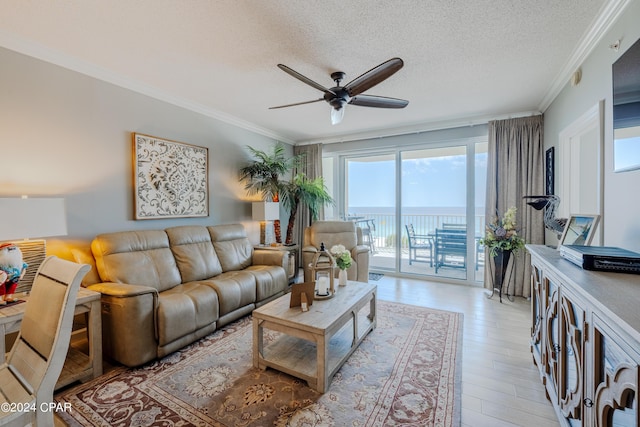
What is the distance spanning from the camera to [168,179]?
319cm

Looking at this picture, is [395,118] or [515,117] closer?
[515,117]

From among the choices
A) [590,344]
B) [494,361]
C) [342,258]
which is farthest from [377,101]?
[494,361]

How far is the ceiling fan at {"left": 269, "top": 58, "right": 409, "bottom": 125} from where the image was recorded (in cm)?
194

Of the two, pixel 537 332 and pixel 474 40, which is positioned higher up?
pixel 474 40

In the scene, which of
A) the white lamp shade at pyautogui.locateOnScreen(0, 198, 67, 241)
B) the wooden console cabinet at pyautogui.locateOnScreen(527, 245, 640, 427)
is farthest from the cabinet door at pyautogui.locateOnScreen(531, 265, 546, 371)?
the white lamp shade at pyautogui.locateOnScreen(0, 198, 67, 241)

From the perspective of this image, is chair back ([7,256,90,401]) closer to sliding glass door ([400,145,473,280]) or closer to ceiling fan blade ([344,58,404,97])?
ceiling fan blade ([344,58,404,97])

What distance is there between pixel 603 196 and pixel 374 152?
3394 millimetres

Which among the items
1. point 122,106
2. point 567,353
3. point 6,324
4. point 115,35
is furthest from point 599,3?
point 6,324

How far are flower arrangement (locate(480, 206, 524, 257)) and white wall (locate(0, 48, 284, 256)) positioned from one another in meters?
4.03

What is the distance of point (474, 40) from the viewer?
2.10 m

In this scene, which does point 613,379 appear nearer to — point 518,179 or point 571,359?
point 571,359

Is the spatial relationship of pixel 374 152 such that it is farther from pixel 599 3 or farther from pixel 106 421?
pixel 106 421

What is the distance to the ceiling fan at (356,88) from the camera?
194 centimetres

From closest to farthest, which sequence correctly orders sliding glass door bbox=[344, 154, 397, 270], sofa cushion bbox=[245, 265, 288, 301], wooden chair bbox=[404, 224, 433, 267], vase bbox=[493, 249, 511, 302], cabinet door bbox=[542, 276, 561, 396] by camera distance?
cabinet door bbox=[542, 276, 561, 396] < sofa cushion bbox=[245, 265, 288, 301] < vase bbox=[493, 249, 511, 302] < wooden chair bbox=[404, 224, 433, 267] < sliding glass door bbox=[344, 154, 397, 270]
